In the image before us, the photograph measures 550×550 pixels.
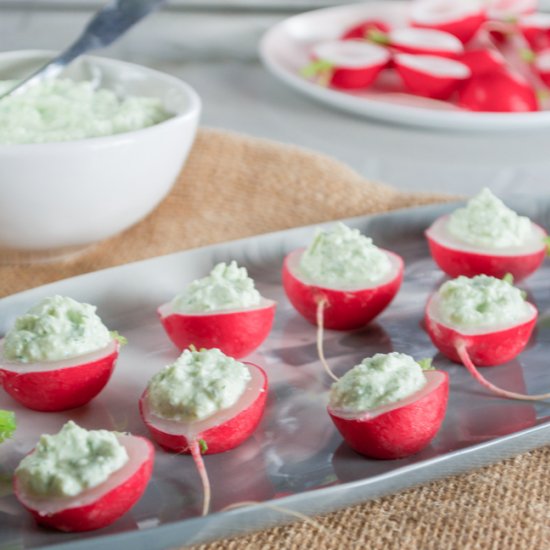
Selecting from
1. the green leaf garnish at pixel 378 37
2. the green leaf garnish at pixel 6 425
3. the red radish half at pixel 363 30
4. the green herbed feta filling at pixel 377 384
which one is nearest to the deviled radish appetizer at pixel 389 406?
the green herbed feta filling at pixel 377 384

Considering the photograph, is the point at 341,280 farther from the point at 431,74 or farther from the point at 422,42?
the point at 422,42

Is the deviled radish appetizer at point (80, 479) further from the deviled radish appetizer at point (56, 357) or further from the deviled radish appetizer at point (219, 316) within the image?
the deviled radish appetizer at point (219, 316)

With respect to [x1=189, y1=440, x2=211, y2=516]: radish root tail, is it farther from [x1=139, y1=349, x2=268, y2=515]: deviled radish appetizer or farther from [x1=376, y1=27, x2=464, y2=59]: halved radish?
[x1=376, y1=27, x2=464, y2=59]: halved radish

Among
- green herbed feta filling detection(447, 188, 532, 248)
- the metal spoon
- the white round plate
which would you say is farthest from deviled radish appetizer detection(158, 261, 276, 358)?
the white round plate

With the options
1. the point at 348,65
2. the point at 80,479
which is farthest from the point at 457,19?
the point at 80,479

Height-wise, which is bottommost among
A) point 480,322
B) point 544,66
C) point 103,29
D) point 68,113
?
point 544,66

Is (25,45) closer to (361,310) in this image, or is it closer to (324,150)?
(324,150)

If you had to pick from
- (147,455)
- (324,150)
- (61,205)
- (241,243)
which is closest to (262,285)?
(241,243)
